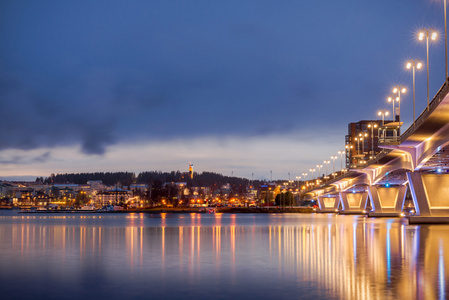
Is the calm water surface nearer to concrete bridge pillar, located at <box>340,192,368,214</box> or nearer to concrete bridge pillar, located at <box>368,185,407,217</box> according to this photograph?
concrete bridge pillar, located at <box>368,185,407,217</box>

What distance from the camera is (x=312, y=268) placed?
22000 mm

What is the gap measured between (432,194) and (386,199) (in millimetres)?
49880

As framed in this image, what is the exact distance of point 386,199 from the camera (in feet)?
379

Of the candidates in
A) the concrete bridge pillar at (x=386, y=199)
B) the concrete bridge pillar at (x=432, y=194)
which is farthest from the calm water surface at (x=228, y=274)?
the concrete bridge pillar at (x=386, y=199)

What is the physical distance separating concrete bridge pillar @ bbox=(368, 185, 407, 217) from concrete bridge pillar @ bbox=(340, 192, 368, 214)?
138 ft

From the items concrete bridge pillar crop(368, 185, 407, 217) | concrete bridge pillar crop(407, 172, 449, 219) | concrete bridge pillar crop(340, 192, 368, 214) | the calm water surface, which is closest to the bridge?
concrete bridge pillar crop(407, 172, 449, 219)

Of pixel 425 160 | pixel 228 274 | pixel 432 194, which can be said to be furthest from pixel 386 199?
pixel 228 274

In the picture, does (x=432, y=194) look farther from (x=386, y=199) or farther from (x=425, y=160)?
(x=386, y=199)

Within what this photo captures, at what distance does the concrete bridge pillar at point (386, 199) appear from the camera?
114m

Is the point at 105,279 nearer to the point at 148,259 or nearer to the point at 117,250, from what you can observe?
the point at 148,259

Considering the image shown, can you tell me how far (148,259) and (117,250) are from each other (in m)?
6.33

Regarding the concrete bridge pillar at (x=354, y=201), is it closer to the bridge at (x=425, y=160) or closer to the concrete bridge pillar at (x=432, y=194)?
the bridge at (x=425, y=160)

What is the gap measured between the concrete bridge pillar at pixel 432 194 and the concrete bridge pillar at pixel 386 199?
46.9 meters

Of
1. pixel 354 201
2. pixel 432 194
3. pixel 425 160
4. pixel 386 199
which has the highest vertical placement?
pixel 425 160
